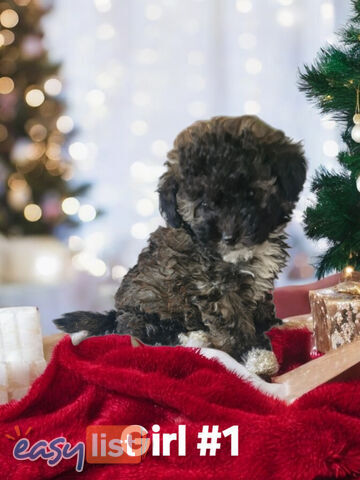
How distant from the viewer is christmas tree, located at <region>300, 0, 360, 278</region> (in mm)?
1824

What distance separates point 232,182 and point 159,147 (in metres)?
2.59

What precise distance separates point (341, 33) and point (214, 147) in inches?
37.6

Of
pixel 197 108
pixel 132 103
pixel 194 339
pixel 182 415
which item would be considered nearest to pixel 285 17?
pixel 197 108

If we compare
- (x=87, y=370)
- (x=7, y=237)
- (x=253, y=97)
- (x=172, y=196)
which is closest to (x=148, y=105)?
(x=253, y=97)

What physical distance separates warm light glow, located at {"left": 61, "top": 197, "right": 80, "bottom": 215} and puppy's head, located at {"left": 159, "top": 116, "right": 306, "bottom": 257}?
2.37 meters

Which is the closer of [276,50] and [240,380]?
[240,380]

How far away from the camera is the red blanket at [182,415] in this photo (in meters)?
0.75

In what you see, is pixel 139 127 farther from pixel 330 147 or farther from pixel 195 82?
pixel 330 147

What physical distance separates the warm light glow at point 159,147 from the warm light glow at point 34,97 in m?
0.71

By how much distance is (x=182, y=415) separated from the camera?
846 mm

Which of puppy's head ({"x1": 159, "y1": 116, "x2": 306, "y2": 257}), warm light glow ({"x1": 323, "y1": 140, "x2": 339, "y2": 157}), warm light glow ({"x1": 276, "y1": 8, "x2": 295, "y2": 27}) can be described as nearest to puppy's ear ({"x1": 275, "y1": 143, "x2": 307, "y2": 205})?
puppy's head ({"x1": 159, "y1": 116, "x2": 306, "y2": 257})

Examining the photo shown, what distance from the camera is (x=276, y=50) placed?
12.4 ft

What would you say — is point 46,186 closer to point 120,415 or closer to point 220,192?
point 220,192

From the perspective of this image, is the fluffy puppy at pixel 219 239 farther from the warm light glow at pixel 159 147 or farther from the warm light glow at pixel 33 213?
the warm light glow at pixel 159 147
